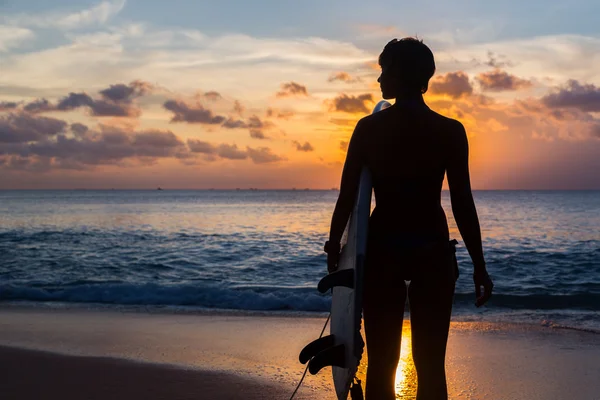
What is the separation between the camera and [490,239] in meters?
23.2

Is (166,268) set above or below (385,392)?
below

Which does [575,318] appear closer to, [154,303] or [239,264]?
[154,303]

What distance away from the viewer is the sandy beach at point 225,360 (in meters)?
4.66

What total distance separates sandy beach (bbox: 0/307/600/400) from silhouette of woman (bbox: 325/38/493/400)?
203cm

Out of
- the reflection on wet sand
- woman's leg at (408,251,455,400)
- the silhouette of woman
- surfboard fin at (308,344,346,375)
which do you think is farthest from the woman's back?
the reflection on wet sand

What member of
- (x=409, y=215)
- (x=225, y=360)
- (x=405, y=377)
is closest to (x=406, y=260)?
(x=409, y=215)

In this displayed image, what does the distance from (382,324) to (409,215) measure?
46 centimetres

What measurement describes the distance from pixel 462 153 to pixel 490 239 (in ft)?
71.5

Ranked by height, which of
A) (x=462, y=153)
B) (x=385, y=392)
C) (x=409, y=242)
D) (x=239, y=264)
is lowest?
(x=239, y=264)

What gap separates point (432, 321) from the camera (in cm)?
247

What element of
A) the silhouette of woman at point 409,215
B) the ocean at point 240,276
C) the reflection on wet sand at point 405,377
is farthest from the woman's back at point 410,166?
the ocean at point 240,276

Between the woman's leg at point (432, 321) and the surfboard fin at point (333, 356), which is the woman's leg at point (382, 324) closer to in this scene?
the woman's leg at point (432, 321)

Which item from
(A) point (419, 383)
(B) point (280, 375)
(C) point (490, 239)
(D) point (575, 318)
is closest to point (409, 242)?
(A) point (419, 383)

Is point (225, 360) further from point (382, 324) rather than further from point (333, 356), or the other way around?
point (382, 324)
